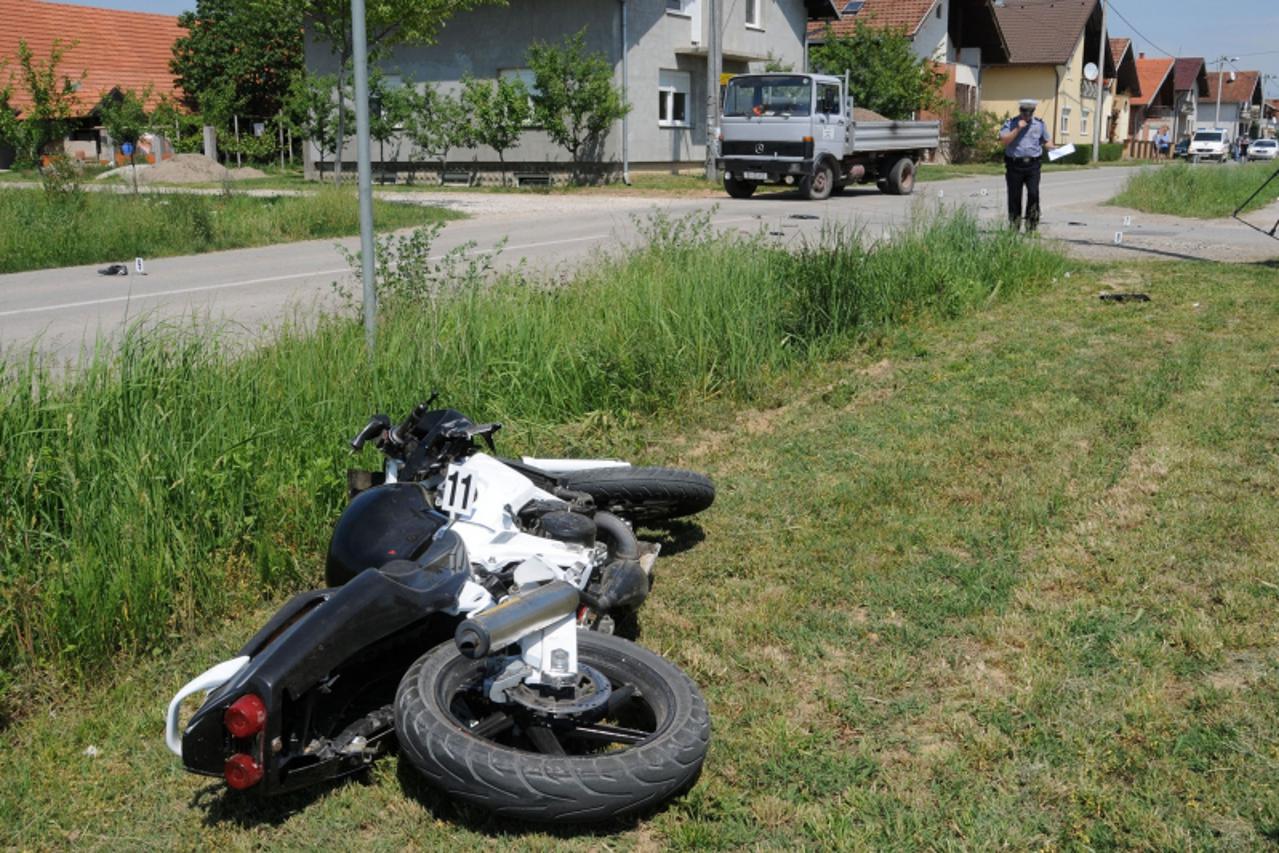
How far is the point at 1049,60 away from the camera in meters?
58.8

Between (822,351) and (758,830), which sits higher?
(822,351)

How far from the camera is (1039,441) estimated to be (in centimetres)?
662

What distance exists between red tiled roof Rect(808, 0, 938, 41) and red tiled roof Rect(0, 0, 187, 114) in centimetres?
2644

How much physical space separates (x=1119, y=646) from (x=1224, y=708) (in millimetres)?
470

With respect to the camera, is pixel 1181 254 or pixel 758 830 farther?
pixel 1181 254

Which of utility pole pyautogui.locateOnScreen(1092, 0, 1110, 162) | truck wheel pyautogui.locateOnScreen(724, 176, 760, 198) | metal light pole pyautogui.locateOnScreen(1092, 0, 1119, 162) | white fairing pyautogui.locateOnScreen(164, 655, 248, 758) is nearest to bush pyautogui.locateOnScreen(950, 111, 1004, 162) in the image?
metal light pole pyautogui.locateOnScreen(1092, 0, 1119, 162)

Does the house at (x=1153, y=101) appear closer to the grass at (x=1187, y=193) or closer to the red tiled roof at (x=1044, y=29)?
the red tiled roof at (x=1044, y=29)

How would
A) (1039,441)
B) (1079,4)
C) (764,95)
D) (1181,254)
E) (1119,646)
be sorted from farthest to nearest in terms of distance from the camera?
(1079,4) → (764,95) → (1181,254) → (1039,441) → (1119,646)

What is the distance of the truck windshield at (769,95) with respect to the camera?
83.1 ft

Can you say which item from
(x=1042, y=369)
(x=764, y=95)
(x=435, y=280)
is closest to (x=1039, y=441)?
(x=1042, y=369)

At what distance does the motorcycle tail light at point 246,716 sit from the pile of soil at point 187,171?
33.2 metres

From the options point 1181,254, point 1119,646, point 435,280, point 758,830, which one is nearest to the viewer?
point 758,830

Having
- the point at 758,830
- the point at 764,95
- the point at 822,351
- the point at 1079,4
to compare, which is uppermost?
the point at 1079,4

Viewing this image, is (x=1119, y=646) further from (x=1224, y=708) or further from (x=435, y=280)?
(x=435, y=280)
